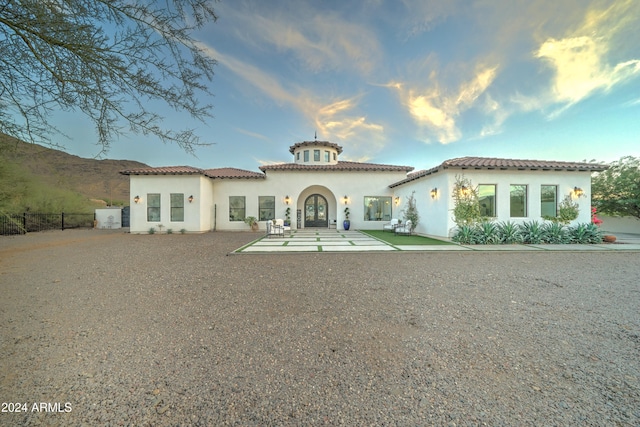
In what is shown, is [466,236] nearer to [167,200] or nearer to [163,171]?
[167,200]

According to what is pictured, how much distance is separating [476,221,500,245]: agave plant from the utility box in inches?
959

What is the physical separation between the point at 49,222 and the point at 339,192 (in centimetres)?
1984

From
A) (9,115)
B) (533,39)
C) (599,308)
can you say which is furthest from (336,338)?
(533,39)

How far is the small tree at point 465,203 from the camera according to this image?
10.3m

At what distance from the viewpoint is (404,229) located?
13.1 metres

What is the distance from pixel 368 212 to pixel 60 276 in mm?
14697

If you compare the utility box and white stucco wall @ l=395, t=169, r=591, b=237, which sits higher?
white stucco wall @ l=395, t=169, r=591, b=237

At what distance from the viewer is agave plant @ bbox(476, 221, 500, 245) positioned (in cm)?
970

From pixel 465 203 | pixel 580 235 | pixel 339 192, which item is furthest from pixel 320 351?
pixel 339 192

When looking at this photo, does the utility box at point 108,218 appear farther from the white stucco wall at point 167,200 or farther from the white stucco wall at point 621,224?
the white stucco wall at point 621,224

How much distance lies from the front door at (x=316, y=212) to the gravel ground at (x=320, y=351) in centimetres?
1368

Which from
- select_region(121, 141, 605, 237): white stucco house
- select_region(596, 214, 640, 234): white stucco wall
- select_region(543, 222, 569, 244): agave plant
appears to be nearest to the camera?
select_region(543, 222, 569, 244): agave plant

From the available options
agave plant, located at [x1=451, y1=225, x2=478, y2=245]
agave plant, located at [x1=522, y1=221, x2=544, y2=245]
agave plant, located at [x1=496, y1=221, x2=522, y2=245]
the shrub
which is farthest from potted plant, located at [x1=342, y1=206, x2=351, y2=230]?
the shrub

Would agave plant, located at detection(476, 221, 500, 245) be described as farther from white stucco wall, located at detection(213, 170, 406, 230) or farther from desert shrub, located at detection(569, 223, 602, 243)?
white stucco wall, located at detection(213, 170, 406, 230)
